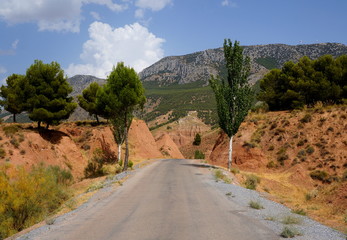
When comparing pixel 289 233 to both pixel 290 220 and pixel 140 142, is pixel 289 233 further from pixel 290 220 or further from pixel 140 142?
pixel 140 142

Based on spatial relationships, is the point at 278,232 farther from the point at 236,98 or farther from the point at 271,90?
the point at 271,90

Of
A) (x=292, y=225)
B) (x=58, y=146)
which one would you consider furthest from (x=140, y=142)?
(x=292, y=225)

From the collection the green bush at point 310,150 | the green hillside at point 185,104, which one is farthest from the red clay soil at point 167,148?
the green hillside at point 185,104

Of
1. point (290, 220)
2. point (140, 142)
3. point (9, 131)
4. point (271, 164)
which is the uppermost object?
point (9, 131)

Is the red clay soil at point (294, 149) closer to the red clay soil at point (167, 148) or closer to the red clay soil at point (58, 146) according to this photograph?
the red clay soil at point (58, 146)

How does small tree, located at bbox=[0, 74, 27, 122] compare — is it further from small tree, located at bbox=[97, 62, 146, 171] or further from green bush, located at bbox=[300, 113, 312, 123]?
green bush, located at bbox=[300, 113, 312, 123]

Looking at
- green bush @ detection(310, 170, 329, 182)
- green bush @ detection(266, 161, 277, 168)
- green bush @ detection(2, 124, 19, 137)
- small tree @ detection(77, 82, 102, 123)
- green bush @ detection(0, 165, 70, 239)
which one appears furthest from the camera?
small tree @ detection(77, 82, 102, 123)

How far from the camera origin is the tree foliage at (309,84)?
42.2 m

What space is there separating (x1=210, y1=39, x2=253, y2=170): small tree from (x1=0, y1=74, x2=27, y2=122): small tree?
2409 cm

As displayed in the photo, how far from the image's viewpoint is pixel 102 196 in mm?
13961

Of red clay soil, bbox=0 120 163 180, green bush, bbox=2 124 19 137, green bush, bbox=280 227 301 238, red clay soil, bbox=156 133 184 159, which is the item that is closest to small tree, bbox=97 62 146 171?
red clay soil, bbox=0 120 163 180

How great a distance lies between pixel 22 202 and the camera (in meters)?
12.3

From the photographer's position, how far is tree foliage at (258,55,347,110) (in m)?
42.2

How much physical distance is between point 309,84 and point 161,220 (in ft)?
136
